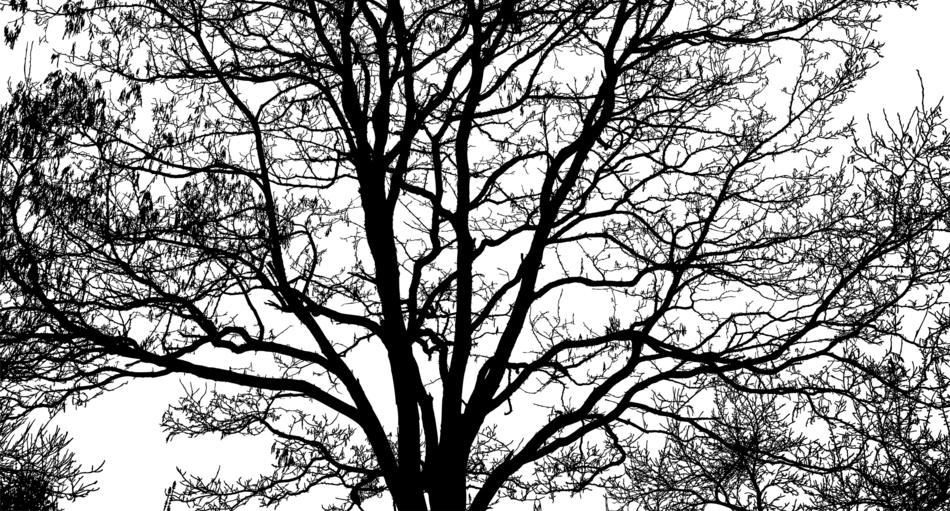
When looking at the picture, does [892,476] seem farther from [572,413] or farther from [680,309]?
[572,413]

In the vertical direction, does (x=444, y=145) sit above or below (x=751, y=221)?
above

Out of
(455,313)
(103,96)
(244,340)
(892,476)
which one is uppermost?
(103,96)

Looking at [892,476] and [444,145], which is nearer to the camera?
[892,476]

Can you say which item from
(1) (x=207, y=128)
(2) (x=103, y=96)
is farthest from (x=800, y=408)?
(2) (x=103, y=96)

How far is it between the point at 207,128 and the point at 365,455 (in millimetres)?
3930

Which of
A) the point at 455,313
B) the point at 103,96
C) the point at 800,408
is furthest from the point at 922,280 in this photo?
the point at 103,96

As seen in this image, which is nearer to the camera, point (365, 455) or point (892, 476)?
point (892, 476)

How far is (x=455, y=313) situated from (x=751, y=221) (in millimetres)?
3097

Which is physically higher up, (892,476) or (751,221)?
(751,221)

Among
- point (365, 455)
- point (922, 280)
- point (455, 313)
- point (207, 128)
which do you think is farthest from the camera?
point (365, 455)

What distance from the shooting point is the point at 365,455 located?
9.67 m

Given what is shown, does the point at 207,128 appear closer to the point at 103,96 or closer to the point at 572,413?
the point at 103,96

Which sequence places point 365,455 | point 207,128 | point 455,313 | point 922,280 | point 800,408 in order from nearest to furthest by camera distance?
point 922,280 < point 800,408 < point 207,128 < point 455,313 < point 365,455

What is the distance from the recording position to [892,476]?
892 cm
